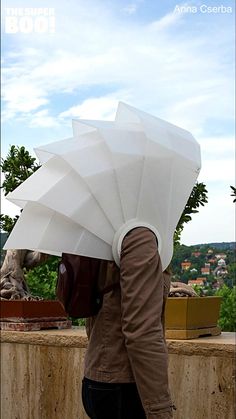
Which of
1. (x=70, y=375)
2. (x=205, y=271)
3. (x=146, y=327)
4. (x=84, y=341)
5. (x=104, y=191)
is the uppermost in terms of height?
(x=104, y=191)

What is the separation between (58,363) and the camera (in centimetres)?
267

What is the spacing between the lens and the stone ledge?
235 cm

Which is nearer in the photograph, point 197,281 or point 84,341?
point 84,341

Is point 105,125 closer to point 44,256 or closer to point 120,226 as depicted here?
point 120,226

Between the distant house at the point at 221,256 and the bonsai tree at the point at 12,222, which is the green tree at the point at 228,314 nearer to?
the distant house at the point at 221,256

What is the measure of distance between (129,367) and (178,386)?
100 cm

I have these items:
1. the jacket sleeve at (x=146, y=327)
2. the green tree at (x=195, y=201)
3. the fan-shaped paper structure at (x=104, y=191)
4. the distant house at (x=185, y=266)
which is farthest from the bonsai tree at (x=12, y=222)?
the jacket sleeve at (x=146, y=327)

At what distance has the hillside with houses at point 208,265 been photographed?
3189 mm

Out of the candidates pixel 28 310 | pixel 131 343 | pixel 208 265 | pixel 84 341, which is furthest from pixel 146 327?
pixel 208 265

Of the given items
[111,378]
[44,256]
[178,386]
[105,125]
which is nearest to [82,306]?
[111,378]

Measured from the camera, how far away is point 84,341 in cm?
261

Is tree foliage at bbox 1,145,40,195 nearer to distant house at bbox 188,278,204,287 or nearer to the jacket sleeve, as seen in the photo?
distant house at bbox 188,278,204,287

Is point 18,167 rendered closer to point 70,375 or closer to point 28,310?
point 28,310

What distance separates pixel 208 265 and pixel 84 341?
86 centimetres
